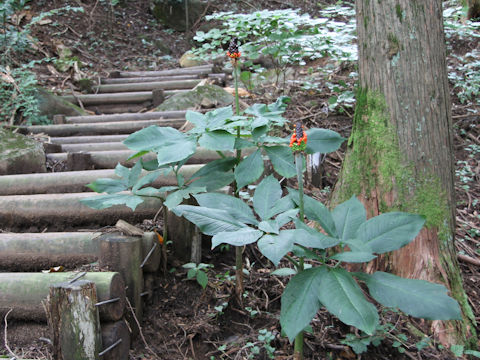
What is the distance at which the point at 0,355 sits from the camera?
6.73 ft

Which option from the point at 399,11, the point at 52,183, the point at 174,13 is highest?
the point at 174,13

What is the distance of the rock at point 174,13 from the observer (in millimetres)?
12250

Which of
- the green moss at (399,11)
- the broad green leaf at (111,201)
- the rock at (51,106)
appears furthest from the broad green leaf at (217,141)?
the rock at (51,106)

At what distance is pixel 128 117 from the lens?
17.3 ft

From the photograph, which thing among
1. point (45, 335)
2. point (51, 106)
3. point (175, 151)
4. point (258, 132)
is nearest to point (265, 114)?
point (258, 132)

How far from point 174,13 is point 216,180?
37.4ft

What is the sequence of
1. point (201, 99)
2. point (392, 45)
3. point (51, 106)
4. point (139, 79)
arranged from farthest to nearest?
point (139, 79)
point (51, 106)
point (201, 99)
point (392, 45)

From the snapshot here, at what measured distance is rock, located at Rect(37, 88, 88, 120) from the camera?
5.44 m

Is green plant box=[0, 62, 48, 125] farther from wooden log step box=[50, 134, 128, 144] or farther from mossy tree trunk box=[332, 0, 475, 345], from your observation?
mossy tree trunk box=[332, 0, 475, 345]

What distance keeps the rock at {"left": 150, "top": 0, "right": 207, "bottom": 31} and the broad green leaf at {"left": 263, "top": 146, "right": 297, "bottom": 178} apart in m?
11.2

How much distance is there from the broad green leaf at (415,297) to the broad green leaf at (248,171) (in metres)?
0.71

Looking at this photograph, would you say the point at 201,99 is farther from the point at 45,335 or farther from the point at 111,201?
the point at 45,335

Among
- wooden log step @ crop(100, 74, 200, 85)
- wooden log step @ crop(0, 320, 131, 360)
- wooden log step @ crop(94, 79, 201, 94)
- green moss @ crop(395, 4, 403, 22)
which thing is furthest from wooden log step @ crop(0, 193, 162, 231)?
wooden log step @ crop(100, 74, 200, 85)

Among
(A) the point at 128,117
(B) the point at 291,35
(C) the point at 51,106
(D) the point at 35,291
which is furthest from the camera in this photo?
(C) the point at 51,106
